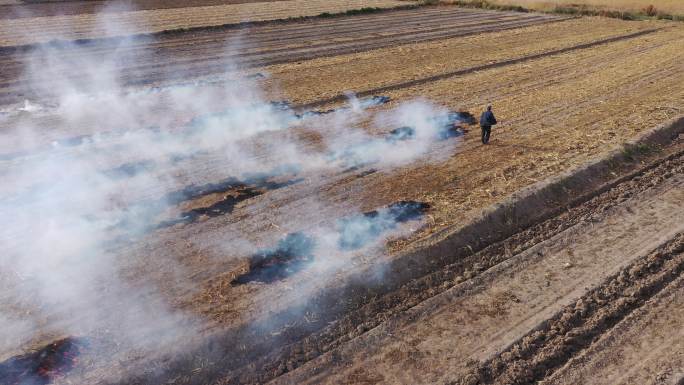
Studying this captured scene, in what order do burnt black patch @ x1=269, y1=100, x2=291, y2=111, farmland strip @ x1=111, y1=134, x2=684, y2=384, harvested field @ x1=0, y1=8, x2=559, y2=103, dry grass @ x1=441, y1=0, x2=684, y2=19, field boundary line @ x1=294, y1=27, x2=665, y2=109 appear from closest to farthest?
1. farmland strip @ x1=111, y1=134, x2=684, y2=384
2. burnt black patch @ x1=269, y1=100, x2=291, y2=111
3. field boundary line @ x1=294, y1=27, x2=665, y2=109
4. harvested field @ x1=0, y1=8, x2=559, y2=103
5. dry grass @ x1=441, y1=0, x2=684, y2=19

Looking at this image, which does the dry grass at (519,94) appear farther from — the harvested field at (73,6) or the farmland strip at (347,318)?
the harvested field at (73,6)

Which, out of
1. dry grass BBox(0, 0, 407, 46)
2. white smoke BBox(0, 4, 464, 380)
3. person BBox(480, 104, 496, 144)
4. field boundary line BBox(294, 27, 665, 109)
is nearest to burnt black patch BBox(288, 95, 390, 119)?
white smoke BBox(0, 4, 464, 380)

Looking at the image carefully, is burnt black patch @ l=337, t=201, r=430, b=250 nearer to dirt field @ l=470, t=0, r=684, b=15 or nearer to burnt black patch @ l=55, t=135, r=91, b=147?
burnt black patch @ l=55, t=135, r=91, b=147

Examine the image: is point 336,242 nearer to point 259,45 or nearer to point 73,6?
point 259,45

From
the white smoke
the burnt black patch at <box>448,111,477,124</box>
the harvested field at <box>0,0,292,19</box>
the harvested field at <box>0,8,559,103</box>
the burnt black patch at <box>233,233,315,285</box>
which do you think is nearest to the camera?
the white smoke

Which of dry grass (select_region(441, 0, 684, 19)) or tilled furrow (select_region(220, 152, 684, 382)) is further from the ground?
dry grass (select_region(441, 0, 684, 19))

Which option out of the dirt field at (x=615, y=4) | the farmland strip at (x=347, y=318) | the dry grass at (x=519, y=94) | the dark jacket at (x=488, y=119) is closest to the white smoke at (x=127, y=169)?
the farmland strip at (x=347, y=318)

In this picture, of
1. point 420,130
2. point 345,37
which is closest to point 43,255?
point 420,130
